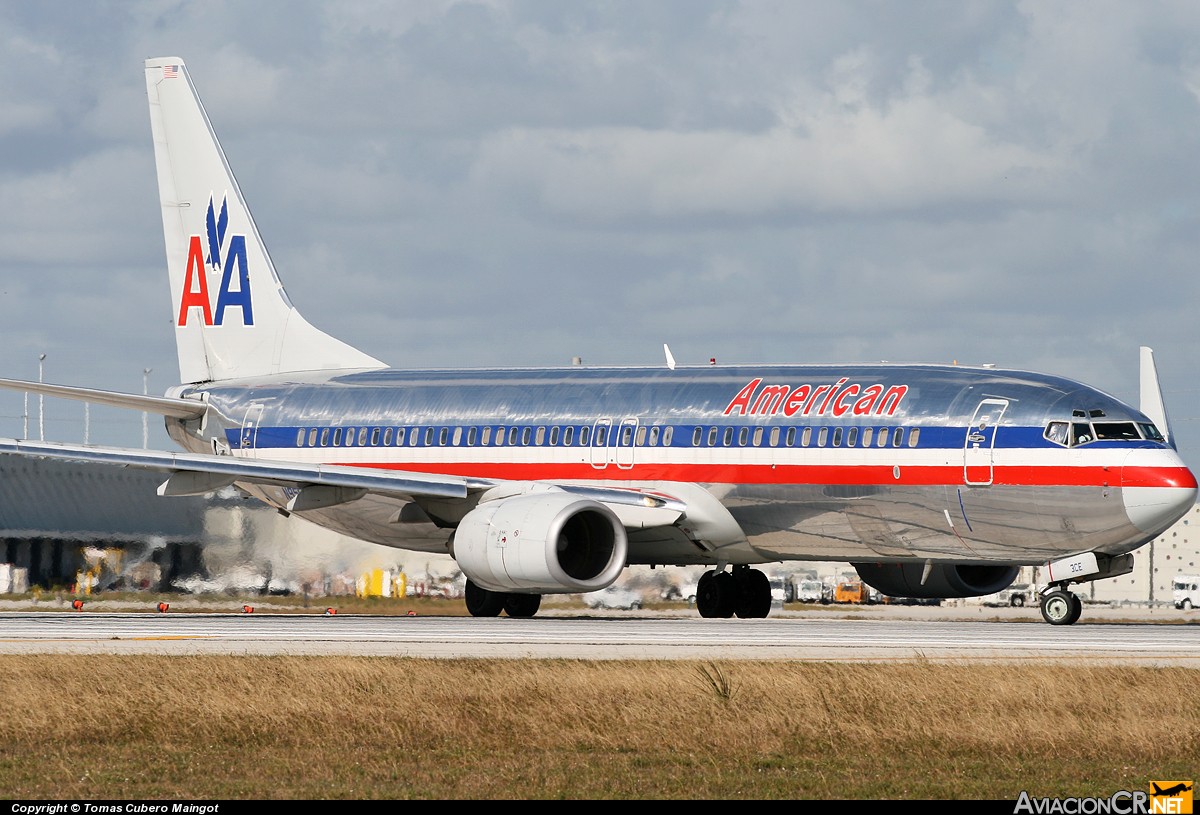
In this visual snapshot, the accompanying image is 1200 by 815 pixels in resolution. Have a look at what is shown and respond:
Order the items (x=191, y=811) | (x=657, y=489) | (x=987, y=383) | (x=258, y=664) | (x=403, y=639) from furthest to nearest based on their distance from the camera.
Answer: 1. (x=657, y=489)
2. (x=987, y=383)
3. (x=403, y=639)
4. (x=258, y=664)
5. (x=191, y=811)

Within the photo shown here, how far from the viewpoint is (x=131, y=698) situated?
17.2 m

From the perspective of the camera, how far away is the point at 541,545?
97.6 feet

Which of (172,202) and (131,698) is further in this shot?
(172,202)

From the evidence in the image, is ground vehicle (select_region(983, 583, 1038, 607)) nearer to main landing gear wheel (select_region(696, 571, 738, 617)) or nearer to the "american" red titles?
main landing gear wheel (select_region(696, 571, 738, 617))

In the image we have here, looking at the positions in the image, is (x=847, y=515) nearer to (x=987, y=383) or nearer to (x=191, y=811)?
(x=987, y=383)

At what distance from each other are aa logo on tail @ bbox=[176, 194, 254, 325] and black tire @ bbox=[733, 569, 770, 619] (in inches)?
463

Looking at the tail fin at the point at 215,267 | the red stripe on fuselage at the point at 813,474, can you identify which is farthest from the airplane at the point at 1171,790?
the tail fin at the point at 215,267

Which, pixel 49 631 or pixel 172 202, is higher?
pixel 172 202

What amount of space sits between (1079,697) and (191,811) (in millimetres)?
8507

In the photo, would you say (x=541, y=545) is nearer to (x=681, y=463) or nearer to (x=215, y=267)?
(x=681, y=463)

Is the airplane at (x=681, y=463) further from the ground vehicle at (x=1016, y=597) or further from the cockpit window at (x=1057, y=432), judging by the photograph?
the ground vehicle at (x=1016, y=597)

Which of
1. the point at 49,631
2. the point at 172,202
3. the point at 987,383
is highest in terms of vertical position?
the point at 172,202

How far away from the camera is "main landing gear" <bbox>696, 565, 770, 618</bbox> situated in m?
34.8

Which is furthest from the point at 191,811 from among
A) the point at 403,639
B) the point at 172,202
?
the point at 172,202
